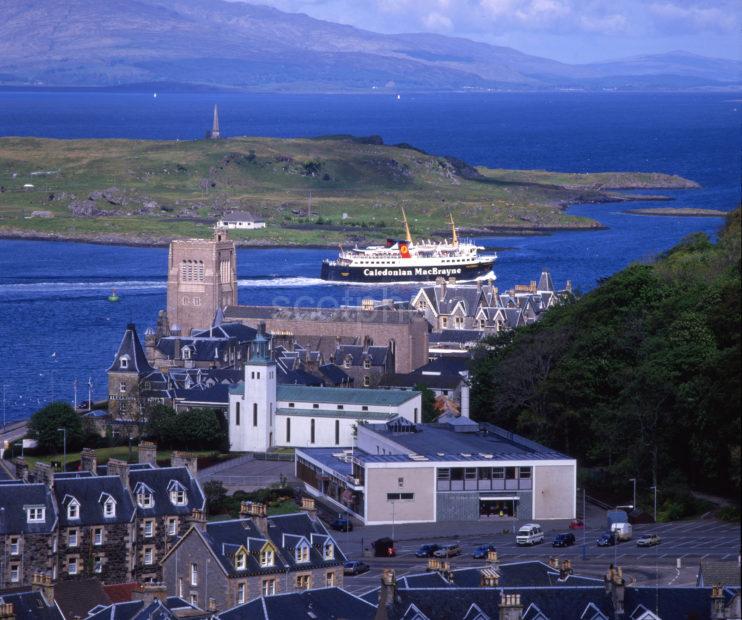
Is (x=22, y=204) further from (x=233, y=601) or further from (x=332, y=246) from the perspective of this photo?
(x=233, y=601)

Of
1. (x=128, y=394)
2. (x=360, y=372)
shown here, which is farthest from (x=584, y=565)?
(x=360, y=372)

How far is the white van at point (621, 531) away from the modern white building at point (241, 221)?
420 feet

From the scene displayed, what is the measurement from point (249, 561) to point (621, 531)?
1328cm

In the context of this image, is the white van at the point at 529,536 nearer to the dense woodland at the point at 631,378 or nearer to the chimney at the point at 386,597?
the dense woodland at the point at 631,378

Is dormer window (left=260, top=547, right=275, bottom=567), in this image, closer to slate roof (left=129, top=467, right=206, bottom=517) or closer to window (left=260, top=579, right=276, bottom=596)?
window (left=260, top=579, right=276, bottom=596)

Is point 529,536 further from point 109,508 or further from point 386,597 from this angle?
point 386,597

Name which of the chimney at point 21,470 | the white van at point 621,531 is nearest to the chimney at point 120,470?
the chimney at point 21,470

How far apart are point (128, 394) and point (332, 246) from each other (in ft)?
314

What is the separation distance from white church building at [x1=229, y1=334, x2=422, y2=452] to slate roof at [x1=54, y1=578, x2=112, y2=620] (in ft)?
96.4

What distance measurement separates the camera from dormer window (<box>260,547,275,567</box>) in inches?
1654

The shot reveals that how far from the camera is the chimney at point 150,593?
3638cm

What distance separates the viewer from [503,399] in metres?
68.4

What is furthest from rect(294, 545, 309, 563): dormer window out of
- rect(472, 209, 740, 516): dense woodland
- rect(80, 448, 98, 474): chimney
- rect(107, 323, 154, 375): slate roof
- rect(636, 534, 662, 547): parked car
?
rect(107, 323, 154, 375): slate roof

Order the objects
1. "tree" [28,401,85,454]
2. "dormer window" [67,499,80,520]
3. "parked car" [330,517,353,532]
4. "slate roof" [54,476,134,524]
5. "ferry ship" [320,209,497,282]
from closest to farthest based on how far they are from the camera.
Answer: "dormer window" [67,499,80,520], "slate roof" [54,476,134,524], "parked car" [330,517,353,532], "tree" [28,401,85,454], "ferry ship" [320,209,497,282]
